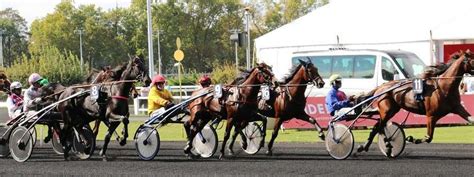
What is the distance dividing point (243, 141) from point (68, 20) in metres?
65.1

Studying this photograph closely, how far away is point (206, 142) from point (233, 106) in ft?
2.73

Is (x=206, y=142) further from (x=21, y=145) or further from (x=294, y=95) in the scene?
(x=21, y=145)

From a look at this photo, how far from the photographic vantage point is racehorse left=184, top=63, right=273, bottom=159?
1426 centimetres

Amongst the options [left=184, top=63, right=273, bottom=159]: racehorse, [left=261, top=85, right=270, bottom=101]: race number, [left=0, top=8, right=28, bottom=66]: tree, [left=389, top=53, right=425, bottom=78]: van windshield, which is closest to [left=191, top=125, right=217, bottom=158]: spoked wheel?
[left=184, top=63, right=273, bottom=159]: racehorse

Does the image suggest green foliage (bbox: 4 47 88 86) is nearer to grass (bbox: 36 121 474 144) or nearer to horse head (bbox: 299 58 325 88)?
grass (bbox: 36 121 474 144)

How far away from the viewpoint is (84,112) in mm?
14602

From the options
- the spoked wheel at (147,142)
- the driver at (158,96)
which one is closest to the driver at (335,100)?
the driver at (158,96)

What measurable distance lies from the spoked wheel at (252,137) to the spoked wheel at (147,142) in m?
1.66

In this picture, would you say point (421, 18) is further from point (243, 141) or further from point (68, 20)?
point (68, 20)

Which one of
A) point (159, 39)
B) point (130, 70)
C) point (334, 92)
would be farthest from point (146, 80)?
point (159, 39)

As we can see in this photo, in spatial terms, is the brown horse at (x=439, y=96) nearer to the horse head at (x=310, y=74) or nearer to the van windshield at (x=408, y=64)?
the horse head at (x=310, y=74)

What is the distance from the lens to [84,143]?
1464 cm

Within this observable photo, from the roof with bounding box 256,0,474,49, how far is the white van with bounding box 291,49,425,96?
4.01 m

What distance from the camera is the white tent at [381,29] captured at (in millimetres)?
25125
